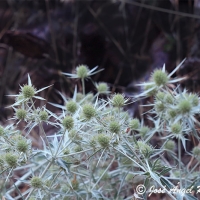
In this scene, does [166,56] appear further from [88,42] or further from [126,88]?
[88,42]

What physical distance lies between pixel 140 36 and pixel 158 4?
18 cm

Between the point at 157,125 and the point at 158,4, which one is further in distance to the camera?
the point at 158,4

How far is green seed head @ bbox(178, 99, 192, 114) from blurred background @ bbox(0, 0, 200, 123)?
0.97m

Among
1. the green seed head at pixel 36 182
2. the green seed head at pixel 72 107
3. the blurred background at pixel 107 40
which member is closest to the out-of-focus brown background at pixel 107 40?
the blurred background at pixel 107 40

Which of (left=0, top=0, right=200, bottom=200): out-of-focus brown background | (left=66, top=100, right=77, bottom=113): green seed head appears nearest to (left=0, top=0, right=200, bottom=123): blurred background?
(left=0, top=0, right=200, bottom=200): out-of-focus brown background

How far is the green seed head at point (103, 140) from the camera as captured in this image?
90cm

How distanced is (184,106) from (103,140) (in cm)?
20

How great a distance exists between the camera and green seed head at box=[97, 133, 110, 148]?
904mm

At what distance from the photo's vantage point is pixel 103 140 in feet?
2.96

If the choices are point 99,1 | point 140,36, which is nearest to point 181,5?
point 140,36

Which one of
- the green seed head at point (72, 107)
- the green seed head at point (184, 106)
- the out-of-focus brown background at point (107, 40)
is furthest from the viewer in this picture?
the out-of-focus brown background at point (107, 40)

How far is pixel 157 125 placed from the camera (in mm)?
1113

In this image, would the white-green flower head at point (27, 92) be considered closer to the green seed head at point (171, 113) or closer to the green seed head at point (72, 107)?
the green seed head at point (72, 107)

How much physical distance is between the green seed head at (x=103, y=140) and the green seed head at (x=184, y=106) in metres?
0.18
